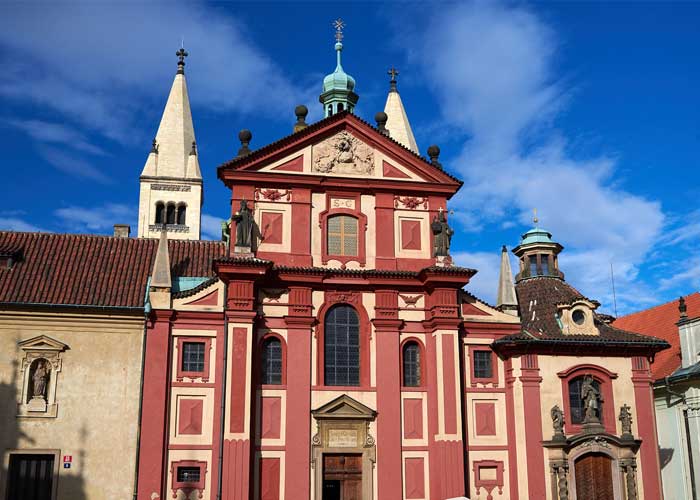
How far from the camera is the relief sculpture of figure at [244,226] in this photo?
26750 mm

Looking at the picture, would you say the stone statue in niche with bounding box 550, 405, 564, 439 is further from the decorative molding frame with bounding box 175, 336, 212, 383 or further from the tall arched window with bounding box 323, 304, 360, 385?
the decorative molding frame with bounding box 175, 336, 212, 383

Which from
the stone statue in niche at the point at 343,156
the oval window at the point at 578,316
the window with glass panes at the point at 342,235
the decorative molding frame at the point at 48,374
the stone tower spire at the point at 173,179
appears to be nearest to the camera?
the decorative molding frame at the point at 48,374

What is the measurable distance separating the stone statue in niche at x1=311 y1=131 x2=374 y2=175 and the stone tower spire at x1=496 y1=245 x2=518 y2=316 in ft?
19.7

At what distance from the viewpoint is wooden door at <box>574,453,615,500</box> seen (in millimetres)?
27125

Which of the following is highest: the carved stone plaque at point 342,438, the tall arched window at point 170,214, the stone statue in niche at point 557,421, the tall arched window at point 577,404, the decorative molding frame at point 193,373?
the tall arched window at point 170,214

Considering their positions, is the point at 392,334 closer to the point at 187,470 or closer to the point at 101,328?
the point at 187,470

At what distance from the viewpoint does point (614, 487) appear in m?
27.3

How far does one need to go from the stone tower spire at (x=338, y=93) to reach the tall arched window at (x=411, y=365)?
1125cm

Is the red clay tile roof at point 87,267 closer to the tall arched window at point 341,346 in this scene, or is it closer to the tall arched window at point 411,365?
the tall arched window at point 341,346

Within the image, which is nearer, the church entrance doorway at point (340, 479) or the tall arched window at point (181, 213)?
the church entrance doorway at point (340, 479)

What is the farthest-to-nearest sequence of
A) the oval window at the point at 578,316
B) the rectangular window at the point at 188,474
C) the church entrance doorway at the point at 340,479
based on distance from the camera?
the oval window at the point at 578,316 → the church entrance doorway at the point at 340,479 → the rectangular window at the point at 188,474

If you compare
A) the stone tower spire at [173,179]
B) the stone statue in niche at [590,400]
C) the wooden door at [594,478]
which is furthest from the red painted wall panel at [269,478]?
the stone tower spire at [173,179]

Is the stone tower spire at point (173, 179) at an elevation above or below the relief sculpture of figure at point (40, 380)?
above

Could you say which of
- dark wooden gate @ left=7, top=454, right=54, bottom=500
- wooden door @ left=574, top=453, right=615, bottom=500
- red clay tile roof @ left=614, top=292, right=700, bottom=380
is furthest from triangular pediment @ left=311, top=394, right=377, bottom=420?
red clay tile roof @ left=614, top=292, right=700, bottom=380
